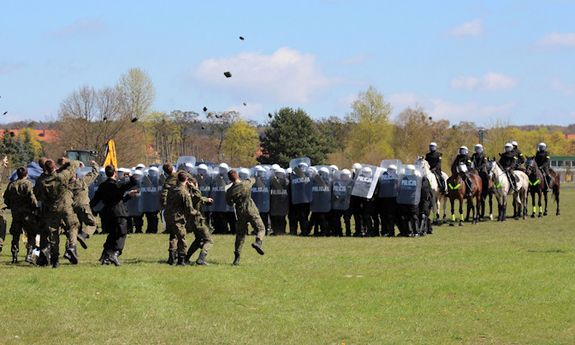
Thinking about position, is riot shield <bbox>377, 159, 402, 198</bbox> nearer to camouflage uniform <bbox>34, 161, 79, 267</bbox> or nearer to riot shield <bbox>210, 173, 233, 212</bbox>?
riot shield <bbox>210, 173, 233, 212</bbox>

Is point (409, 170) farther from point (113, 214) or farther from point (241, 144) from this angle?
point (241, 144)

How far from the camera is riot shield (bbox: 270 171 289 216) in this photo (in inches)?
1165

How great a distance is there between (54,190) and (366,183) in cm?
1119

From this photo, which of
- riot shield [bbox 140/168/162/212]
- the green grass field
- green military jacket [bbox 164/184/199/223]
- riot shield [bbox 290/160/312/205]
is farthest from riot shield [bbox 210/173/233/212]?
green military jacket [bbox 164/184/199/223]

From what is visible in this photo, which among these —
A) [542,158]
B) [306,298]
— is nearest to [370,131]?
[542,158]

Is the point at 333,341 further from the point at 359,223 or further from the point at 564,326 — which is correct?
the point at 359,223

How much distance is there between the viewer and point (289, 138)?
8656 cm

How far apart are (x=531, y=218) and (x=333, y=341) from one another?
2679 centimetres

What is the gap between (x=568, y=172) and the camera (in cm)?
11162

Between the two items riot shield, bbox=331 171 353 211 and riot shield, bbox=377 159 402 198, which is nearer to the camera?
riot shield, bbox=377 159 402 198

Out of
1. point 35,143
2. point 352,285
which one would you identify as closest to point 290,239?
point 352,285

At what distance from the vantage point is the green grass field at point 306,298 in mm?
12438

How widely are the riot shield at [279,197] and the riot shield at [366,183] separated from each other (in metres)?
2.06

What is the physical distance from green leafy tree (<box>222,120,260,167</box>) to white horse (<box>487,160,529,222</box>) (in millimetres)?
65871
